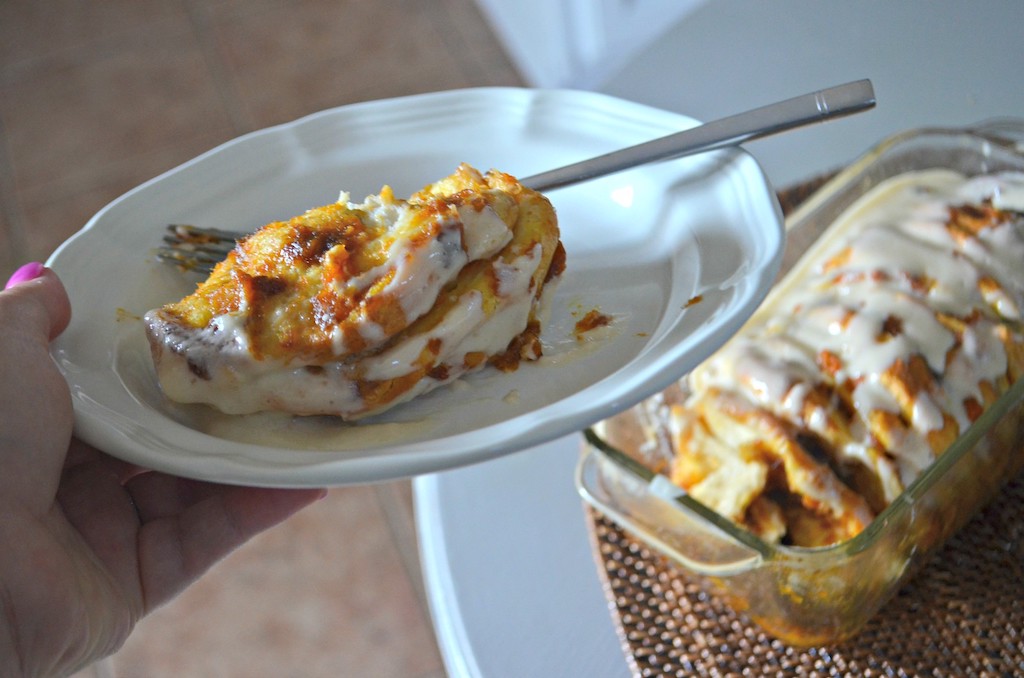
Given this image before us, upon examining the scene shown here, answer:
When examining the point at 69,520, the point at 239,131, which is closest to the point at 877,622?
the point at 69,520

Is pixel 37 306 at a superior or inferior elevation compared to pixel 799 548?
superior

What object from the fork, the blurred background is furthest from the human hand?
the blurred background

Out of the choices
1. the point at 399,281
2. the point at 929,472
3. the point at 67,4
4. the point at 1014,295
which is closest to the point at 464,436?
the point at 399,281

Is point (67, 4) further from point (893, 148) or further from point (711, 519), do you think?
point (711, 519)

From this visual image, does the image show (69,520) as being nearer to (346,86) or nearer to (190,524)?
(190,524)

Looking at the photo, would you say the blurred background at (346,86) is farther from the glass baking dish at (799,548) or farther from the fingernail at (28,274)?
the fingernail at (28,274)

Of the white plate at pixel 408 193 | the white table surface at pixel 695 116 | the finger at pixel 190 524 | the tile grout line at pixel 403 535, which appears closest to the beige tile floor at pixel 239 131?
the tile grout line at pixel 403 535
